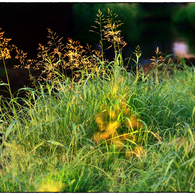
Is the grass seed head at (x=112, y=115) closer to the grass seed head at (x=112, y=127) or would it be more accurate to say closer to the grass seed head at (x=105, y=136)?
the grass seed head at (x=112, y=127)

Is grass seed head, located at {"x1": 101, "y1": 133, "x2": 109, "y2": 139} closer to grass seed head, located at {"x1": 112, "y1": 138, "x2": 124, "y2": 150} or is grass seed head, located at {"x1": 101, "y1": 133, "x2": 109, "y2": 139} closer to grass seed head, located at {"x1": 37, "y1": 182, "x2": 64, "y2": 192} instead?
grass seed head, located at {"x1": 112, "y1": 138, "x2": 124, "y2": 150}

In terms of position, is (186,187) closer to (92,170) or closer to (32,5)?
(92,170)

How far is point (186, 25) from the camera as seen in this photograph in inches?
257

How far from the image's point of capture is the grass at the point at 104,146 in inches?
66.8

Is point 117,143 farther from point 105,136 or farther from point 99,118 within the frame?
point 99,118

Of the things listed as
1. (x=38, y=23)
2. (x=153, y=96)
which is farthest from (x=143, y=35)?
(x=153, y=96)

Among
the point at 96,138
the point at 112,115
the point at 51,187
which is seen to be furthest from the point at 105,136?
the point at 51,187

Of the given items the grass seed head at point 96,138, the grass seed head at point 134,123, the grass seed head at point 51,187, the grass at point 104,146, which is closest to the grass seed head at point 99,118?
the grass at point 104,146

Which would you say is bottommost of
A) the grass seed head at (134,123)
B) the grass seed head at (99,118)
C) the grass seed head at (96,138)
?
the grass seed head at (96,138)

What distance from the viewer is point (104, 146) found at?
213 centimetres

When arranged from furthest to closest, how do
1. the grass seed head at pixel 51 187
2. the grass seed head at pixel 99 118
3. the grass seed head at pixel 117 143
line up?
the grass seed head at pixel 99 118
the grass seed head at pixel 117 143
the grass seed head at pixel 51 187

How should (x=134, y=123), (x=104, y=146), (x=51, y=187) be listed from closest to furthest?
(x=51, y=187), (x=104, y=146), (x=134, y=123)

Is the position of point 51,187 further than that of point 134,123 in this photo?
No

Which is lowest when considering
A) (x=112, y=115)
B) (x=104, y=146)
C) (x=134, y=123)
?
(x=104, y=146)
